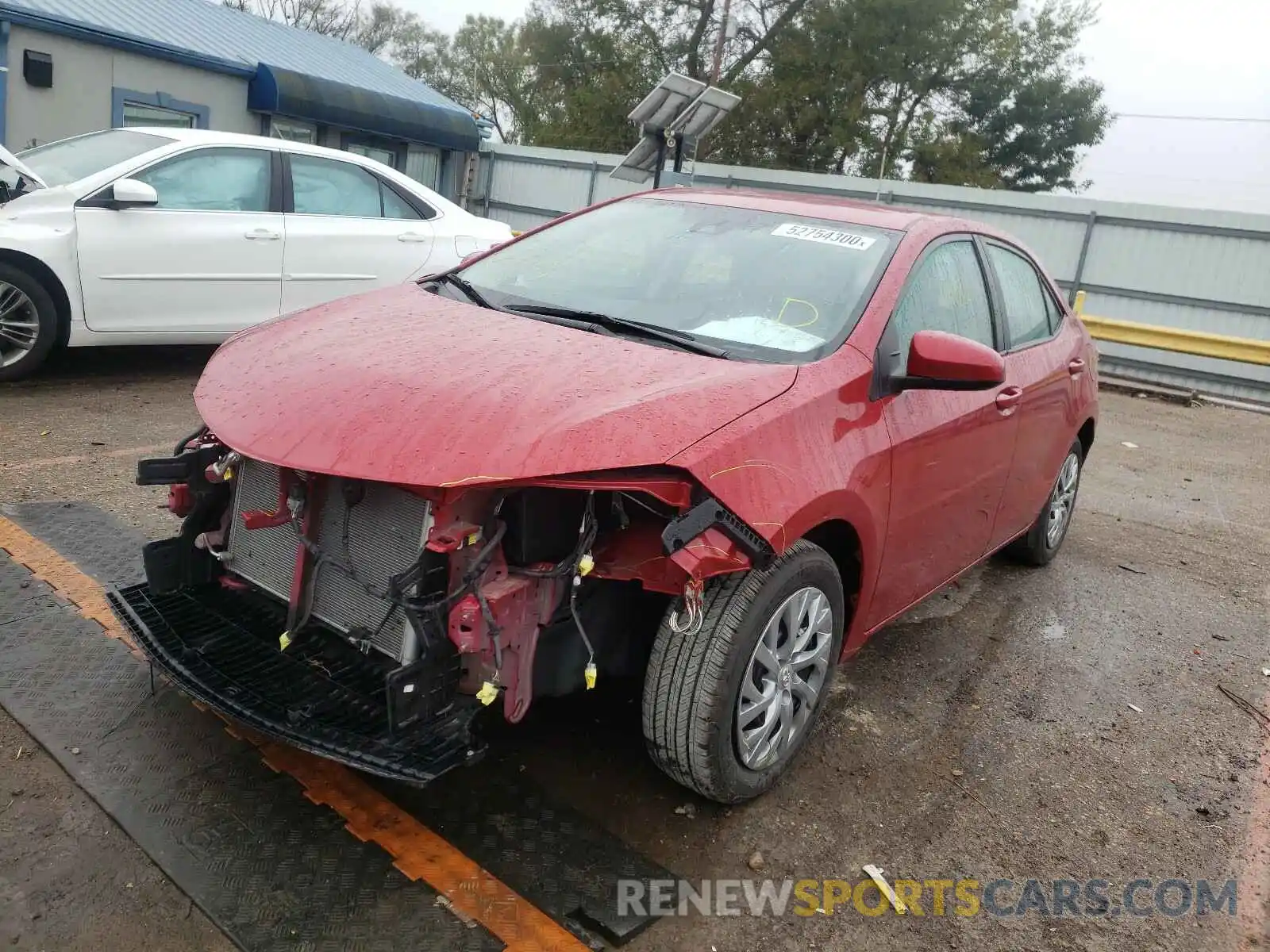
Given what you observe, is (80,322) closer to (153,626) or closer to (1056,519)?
(153,626)

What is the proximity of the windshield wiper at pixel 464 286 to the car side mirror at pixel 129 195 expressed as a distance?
319 cm

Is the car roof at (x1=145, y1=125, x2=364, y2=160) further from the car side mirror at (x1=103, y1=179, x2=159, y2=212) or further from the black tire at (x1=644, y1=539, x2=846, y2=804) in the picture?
the black tire at (x1=644, y1=539, x2=846, y2=804)

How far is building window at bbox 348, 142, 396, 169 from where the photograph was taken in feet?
52.3

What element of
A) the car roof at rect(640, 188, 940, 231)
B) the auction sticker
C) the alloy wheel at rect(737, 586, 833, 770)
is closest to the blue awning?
the car roof at rect(640, 188, 940, 231)

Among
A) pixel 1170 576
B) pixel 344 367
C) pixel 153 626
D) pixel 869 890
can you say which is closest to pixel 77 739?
pixel 153 626

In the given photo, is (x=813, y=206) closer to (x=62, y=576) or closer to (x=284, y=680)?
(x=284, y=680)

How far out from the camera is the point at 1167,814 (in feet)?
10.2

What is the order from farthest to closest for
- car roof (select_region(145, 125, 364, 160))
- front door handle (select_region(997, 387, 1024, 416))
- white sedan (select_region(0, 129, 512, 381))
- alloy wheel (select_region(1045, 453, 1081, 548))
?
car roof (select_region(145, 125, 364, 160)) < white sedan (select_region(0, 129, 512, 381)) < alloy wheel (select_region(1045, 453, 1081, 548)) < front door handle (select_region(997, 387, 1024, 416))

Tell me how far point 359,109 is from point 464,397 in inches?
557

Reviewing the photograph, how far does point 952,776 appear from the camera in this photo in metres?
3.17

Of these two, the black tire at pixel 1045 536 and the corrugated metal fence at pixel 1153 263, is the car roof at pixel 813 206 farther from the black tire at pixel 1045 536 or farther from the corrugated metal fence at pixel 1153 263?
the corrugated metal fence at pixel 1153 263

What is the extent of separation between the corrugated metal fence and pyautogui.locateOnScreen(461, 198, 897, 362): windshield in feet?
30.7

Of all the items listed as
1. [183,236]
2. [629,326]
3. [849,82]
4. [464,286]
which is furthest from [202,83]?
[849,82]

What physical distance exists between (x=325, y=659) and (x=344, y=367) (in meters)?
0.75
